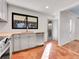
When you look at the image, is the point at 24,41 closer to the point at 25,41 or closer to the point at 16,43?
the point at 25,41

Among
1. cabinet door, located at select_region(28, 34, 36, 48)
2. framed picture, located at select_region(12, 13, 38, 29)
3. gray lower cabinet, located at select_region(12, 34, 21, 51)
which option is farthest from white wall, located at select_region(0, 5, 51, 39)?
cabinet door, located at select_region(28, 34, 36, 48)

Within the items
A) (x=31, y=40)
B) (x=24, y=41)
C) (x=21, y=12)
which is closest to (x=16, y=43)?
(x=24, y=41)

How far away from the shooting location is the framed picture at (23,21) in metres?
4.38

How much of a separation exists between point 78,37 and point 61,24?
3.71 metres

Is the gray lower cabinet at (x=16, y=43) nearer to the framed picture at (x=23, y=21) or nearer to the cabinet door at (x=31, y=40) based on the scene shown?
the cabinet door at (x=31, y=40)

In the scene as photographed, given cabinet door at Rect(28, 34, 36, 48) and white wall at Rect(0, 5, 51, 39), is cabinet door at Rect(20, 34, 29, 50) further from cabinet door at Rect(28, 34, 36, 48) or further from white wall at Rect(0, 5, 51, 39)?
white wall at Rect(0, 5, 51, 39)

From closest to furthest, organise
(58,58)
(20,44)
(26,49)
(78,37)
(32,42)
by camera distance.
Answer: (58,58) → (20,44) → (26,49) → (32,42) → (78,37)

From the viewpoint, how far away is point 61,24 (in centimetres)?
535

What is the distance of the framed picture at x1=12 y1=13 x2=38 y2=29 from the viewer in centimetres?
438

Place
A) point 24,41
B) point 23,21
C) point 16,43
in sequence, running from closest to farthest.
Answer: point 16,43 < point 24,41 < point 23,21

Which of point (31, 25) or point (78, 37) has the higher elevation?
point (31, 25)

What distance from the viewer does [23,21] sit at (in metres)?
4.78

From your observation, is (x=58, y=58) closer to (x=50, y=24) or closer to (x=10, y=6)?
(x=10, y=6)

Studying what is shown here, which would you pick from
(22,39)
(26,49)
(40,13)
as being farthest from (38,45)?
(40,13)
